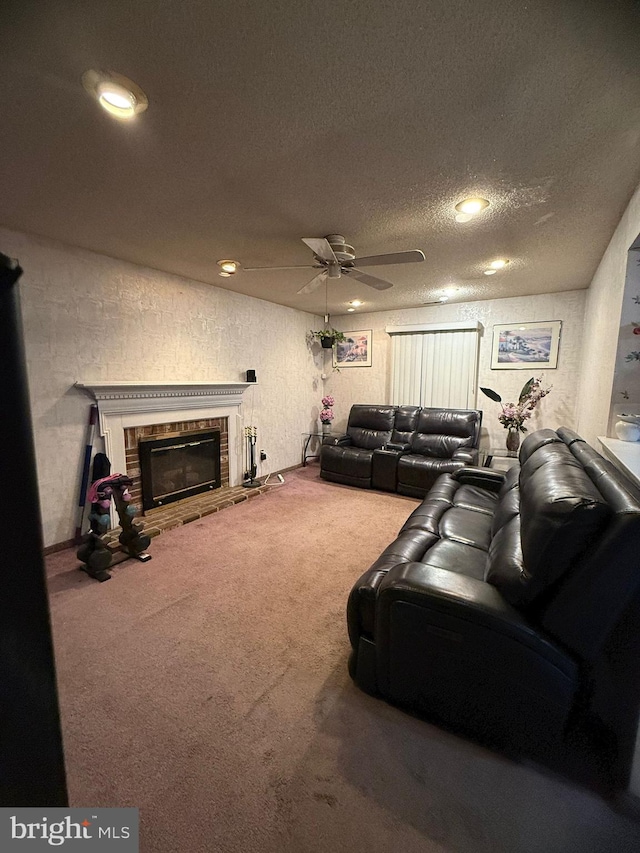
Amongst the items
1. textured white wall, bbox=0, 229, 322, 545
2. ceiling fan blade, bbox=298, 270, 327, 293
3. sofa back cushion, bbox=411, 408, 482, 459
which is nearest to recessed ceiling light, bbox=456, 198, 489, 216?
ceiling fan blade, bbox=298, 270, 327, 293

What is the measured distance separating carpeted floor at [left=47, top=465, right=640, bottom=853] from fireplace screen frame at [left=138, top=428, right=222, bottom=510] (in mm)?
1133

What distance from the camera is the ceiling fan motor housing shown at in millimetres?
2451

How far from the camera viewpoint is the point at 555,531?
3.86 ft

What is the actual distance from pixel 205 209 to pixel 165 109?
2.61ft

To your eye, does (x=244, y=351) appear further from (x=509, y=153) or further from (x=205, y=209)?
(x=509, y=153)

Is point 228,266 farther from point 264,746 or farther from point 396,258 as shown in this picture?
point 264,746

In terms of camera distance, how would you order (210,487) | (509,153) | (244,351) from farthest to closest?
1. (244,351)
2. (210,487)
3. (509,153)

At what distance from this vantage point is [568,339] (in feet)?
13.7

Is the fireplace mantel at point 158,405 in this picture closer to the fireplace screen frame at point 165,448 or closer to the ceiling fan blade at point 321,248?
the fireplace screen frame at point 165,448

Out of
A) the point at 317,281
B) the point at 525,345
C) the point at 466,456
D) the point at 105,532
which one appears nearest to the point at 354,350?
the point at 525,345

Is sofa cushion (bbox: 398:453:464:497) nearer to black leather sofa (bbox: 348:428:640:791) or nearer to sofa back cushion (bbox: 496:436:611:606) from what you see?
black leather sofa (bbox: 348:428:640:791)

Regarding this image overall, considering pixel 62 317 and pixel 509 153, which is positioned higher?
pixel 509 153

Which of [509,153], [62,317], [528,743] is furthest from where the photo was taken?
[62,317]

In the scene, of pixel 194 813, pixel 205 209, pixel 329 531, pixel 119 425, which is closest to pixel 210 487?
pixel 119 425
